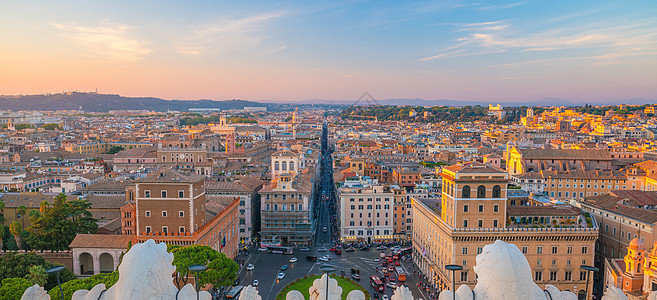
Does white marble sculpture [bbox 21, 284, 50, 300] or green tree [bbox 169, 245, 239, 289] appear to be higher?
white marble sculpture [bbox 21, 284, 50, 300]

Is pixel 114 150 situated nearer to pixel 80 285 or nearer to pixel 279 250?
pixel 279 250

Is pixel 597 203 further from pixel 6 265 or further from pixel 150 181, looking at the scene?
pixel 6 265


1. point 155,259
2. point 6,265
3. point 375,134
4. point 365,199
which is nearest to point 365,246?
point 365,199

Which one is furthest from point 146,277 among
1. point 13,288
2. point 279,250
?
point 279,250

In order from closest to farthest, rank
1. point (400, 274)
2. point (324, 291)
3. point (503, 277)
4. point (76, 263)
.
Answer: point (503, 277), point (324, 291), point (76, 263), point (400, 274)

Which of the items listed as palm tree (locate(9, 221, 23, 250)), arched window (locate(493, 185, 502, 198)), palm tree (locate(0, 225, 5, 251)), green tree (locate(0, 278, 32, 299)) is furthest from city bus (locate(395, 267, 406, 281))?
palm tree (locate(0, 225, 5, 251))

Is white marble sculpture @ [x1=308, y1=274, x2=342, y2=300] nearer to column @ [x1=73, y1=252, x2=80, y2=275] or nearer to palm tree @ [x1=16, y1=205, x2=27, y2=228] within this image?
column @ [x1=73, y1=252, x2=80, y2=275]

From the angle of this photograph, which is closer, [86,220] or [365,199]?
[86,220]
